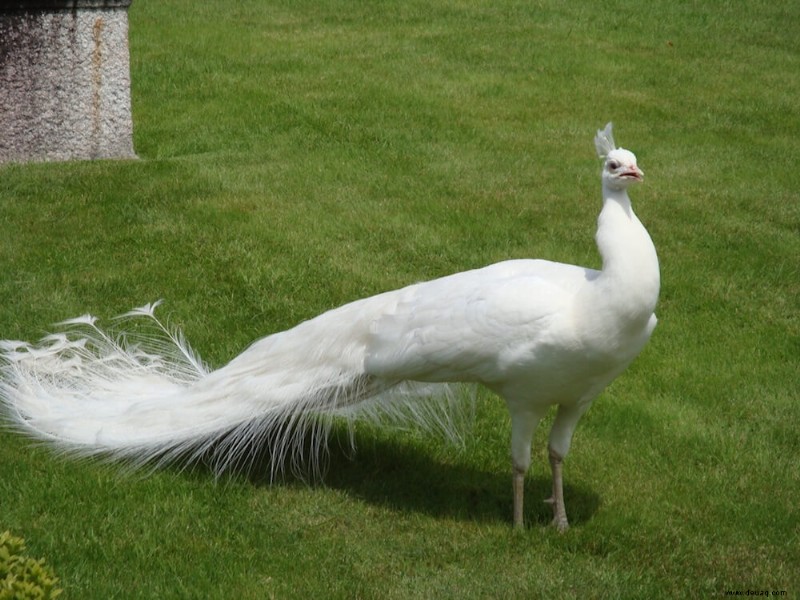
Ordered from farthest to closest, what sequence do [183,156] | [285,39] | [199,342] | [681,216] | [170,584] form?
[285,39] < [183,156] < [681,216] < [199,342] < [170,584]

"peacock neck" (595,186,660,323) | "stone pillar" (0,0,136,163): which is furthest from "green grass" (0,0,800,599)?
"peacock neck" (595,186,660,323)

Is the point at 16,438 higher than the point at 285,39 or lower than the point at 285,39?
lower

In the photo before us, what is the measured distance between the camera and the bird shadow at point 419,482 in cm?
529

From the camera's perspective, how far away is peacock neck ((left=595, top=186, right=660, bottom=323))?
449cm

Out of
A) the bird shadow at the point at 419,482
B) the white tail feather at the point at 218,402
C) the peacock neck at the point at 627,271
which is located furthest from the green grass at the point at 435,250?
the peacock neck at the point at 627,271

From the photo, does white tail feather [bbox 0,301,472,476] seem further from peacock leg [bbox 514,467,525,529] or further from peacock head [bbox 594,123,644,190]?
peacock head [bbox 594,123,644,190]

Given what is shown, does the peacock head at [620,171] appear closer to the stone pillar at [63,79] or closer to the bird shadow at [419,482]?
the bird shadow at [419,482]

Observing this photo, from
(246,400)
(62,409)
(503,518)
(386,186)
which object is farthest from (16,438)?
(386,186)

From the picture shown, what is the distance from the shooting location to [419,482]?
5.53m

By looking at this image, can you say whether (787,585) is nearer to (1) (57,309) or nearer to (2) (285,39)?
(1) (57,309)

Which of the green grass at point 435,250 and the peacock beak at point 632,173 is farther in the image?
the green grass at point 435,250

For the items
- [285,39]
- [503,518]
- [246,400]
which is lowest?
[503,518]

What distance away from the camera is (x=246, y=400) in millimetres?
5359

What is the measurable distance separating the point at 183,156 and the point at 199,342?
11.7 ft
